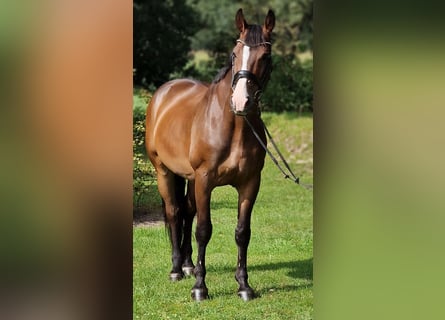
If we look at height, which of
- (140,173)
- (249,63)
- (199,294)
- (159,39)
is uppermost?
(159,39)

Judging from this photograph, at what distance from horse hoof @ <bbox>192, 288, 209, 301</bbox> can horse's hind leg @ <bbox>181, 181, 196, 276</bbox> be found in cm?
29

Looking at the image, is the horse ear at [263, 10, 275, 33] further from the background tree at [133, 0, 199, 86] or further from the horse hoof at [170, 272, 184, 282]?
the background tree at [133, 0, 199, 86]

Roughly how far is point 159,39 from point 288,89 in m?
2.13

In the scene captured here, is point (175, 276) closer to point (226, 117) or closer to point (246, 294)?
point (246, 294)

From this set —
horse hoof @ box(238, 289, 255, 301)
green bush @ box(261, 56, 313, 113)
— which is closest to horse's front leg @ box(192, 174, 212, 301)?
horse hoof @ box(238, 289, 255, 301)

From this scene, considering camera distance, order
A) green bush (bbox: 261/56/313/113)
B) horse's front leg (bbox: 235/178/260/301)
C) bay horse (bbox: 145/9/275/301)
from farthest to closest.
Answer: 1. green bush (bbox: 261/56/313/113)
2. horse's front leg (bbox: 235/178/260/301)
3. bay horse (bbox: 145/9/275/301)

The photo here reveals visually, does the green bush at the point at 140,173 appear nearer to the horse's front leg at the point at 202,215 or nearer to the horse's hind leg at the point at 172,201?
the horse's hind leg at the point at 172,201

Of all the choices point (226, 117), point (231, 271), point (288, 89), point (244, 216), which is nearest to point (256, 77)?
point (226, 117)

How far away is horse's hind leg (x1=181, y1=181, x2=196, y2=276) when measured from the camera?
4.03m

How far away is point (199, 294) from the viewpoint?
3674mm
